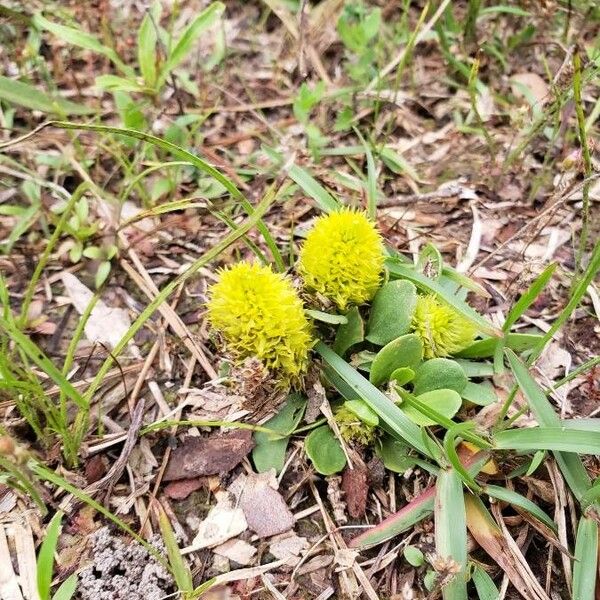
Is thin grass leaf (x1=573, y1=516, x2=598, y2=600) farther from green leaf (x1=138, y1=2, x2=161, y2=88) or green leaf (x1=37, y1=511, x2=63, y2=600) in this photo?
green leaf (x1=138, y1=2, x2=161, y2=88)

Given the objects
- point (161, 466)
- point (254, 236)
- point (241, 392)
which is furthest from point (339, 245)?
point (161, 466)

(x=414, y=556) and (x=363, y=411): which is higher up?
(x=363, y=411)

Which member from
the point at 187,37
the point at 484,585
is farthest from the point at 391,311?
the point at 187,37

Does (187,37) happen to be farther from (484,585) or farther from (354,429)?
(484,585)

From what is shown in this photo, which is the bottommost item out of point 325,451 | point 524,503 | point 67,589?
point 67,589

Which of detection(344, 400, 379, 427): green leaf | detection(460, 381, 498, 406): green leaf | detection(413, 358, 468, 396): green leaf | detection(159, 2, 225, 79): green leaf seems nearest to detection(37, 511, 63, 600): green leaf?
detection(344, 400, 379, 427): green leaf

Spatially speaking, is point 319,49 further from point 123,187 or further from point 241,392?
point 241,392

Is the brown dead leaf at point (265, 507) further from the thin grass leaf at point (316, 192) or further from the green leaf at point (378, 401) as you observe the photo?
the thin grass leaf at point (316, 192)
